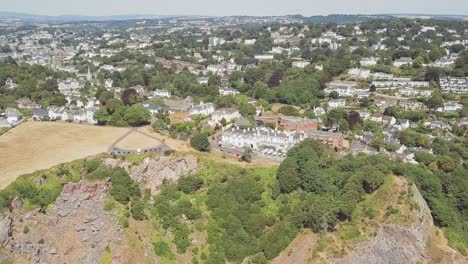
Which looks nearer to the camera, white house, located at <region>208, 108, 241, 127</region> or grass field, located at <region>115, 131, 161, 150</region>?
grass field, located at <region>115, 131, 161, 150</region>

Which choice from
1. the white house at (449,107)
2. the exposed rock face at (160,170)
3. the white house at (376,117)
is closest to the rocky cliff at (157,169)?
the exposed rock face at (160,170)

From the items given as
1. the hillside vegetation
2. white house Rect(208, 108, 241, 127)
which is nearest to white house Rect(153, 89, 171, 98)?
white house Rect(208, 108, 241, 127)

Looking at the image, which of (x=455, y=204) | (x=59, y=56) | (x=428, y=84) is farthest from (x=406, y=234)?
(x=59, y=56)

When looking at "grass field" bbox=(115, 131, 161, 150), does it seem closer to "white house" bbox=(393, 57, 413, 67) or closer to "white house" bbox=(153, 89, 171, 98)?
"white house" bbox=(153, 89, 171, 98)

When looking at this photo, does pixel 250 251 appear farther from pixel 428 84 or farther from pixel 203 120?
pixel 428 84

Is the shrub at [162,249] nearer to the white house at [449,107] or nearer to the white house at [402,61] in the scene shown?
the white house at [449,107]

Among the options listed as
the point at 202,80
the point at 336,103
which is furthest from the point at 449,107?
the point at 202,80
